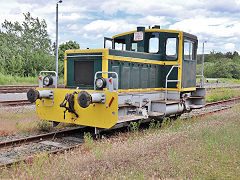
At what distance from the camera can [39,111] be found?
23.8 ft

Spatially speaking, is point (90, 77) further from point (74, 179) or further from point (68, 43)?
point (68, 43)

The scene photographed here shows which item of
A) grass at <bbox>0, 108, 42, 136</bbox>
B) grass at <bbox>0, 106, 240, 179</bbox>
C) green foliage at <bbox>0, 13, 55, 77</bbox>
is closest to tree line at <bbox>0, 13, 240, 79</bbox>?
green foliage at <bbox>0, 13, 55, 77</bbox>

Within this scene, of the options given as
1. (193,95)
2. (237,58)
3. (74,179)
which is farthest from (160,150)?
(237,58)

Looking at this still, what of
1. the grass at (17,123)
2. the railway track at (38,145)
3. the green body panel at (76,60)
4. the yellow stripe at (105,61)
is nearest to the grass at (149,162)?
the railway track at (38,145)

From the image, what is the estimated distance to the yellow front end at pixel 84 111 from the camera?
6047 millimetres

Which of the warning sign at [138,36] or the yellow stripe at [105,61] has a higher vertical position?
the warning sign at [138,36]

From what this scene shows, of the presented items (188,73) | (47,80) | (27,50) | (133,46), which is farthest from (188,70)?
(27,50)

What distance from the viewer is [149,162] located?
4.29 meters

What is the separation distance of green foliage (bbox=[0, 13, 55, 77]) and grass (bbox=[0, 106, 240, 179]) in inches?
909

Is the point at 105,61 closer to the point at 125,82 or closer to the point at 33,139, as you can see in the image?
the point at 125,82

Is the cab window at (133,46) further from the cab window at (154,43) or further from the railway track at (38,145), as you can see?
the railway track at (38,145)

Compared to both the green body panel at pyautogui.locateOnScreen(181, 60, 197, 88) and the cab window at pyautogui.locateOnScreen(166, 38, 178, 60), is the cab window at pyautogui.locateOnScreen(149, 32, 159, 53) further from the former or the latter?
the green body panel at pyautogui.locateOnScreen(181, 60, 197, 88)

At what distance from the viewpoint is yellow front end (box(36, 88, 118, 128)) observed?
6047mm

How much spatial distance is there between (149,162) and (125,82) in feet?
10.9
